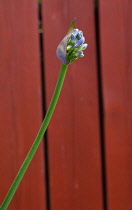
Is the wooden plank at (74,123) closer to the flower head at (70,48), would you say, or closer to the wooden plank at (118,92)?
the wooden plank at (118,92)

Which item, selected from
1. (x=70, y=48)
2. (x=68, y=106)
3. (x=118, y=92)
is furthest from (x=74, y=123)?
(x=70, y=48)

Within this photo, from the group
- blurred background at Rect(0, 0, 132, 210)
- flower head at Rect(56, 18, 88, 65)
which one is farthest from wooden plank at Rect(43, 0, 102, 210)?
flower head at Rect(56, 18, 88, 65)

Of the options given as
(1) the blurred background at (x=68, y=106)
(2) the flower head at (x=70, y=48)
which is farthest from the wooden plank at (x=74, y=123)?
(2) the flower head at (x=70, y=48)

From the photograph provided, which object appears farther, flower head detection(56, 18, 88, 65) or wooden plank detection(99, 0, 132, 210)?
wooden plank detection(99, 0, 132, 210)

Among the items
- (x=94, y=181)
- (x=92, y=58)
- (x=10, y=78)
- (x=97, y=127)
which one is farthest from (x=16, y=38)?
(x=94, y=181)

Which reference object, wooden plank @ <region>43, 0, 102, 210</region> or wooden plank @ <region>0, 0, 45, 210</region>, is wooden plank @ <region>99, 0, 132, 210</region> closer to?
wooden plank @ <region>43, 0, 102, 210</region>

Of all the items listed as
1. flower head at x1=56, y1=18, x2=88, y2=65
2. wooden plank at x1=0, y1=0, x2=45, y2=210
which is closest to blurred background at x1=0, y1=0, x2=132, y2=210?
wooden plank at x1=0, y1=0, x2=45, y2=210

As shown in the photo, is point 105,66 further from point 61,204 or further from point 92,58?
point 61,204

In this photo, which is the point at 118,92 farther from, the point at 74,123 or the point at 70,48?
the point at 70,48
